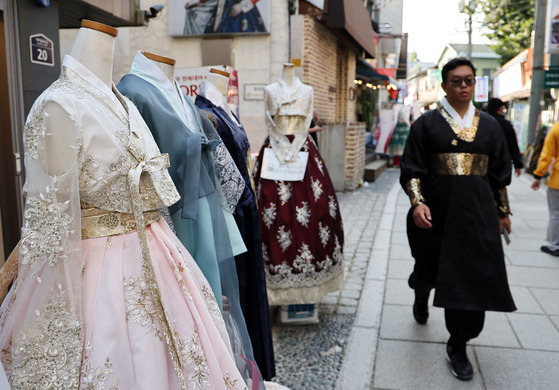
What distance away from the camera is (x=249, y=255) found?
256 centimetres

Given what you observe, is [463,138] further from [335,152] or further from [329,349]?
[335,152]

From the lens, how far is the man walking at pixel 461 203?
3.00 meters

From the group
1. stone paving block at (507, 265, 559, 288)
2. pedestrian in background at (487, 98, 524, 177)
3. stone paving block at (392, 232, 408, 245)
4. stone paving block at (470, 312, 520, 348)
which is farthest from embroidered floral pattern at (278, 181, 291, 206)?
pedestrian in background at (487, 98, 524, 177)

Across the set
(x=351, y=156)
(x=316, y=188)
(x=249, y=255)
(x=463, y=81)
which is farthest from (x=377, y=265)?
(x=351, y=156)

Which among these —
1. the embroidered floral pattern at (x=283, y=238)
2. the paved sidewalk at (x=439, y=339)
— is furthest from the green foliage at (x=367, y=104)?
the embroidered floral pattern at (x=283, y=238)

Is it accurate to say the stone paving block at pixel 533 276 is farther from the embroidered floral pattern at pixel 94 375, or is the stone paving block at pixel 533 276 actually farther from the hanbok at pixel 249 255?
the embroidered floral pattern at pixel 94 375

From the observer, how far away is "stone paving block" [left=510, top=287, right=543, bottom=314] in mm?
4132

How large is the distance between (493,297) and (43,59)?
3.74 m

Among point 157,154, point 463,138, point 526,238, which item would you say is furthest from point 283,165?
point 526,238

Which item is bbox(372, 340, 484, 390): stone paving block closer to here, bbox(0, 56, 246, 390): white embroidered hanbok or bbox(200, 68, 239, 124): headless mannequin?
bbox(0, 56, 246, 390): white embroidered hanbok

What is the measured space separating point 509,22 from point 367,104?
33.3ft

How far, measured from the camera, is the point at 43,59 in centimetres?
404

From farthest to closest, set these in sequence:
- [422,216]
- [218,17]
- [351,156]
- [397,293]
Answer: [351,156]
[218,17]
[397,293]
[422,216]

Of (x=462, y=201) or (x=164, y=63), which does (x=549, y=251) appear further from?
(x=164, y=63)
